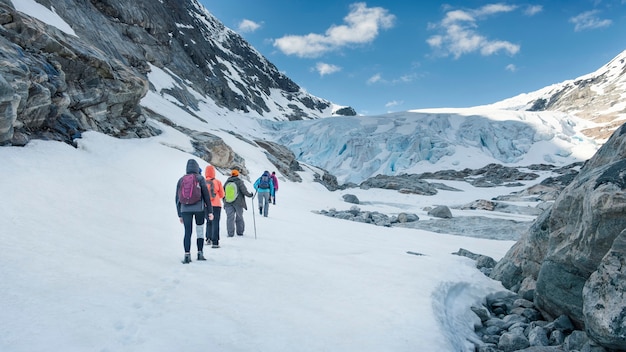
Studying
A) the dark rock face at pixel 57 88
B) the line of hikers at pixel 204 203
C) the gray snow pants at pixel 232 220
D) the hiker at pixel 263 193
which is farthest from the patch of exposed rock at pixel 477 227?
the dark rock face at pixel 57 88

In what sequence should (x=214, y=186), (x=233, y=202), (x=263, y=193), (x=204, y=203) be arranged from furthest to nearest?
1. (x=263, y=193)
2. (x=233, y=202)
3. (x=214, y=186)
4. (x=204, y=203)

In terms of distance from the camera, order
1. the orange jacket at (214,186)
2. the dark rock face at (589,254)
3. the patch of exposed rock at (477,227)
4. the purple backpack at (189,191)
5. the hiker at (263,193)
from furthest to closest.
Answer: the patch of exposed rock at (477,227) < the hiker at (263,193) < the orange jacket at (214,186) < the purple backpack at (189,191) < the dark rock face at (589,254)

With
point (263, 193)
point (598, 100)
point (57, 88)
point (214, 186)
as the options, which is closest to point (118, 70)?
point (57, 88)

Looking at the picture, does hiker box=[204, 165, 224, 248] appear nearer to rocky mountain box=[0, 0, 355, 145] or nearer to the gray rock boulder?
rocky mountain box=[0, 0, 355, 145]

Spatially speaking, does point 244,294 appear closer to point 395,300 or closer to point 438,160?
point 395,300

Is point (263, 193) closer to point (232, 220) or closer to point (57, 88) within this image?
point (232, 220)

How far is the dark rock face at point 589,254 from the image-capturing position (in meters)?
3.72

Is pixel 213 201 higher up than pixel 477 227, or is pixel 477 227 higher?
pixel 213 201

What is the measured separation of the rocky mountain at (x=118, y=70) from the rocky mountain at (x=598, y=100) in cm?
6512

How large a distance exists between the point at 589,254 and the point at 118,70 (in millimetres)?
21399

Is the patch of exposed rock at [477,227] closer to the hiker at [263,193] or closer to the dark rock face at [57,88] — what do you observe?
the hiker at [263,193]

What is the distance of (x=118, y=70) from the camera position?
1906cm

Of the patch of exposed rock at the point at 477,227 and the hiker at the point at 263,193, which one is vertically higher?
the hiker at the point at 263,193

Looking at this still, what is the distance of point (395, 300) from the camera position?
5.08 meters
